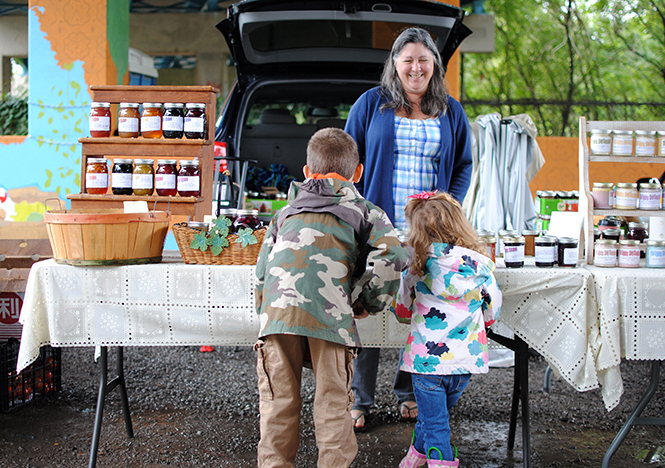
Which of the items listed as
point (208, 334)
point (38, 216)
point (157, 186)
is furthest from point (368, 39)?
point (38, 216)

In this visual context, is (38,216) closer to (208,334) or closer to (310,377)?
(310,377)

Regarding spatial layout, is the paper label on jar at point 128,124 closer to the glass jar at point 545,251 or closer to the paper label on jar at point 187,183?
the paper label on jar at point 187,183

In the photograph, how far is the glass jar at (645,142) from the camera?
8.58ft

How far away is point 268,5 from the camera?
11.4ft

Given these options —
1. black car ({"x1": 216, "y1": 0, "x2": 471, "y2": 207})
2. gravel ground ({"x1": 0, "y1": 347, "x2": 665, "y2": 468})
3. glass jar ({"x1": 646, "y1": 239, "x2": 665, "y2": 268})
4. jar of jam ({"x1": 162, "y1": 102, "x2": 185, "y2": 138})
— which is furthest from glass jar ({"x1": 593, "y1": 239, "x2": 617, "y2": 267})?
jar of jam ({"x1": 162, "y1": 102, "x2": 185, "y2": 138})

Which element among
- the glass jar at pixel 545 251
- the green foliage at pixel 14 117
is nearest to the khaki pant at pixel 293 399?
the glass jar at pixel 545 251

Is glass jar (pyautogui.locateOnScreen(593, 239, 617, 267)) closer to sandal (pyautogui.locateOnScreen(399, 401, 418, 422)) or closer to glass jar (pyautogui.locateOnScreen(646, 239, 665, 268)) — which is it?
glass jar (pyautogui.locateOnScreen(646, 239, 665, 268))

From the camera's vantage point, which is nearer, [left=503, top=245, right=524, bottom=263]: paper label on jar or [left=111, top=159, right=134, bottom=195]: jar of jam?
[left=503, top=245, right=524, bottom=263]: paper label on jar

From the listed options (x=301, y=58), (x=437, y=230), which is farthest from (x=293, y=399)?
(x=301, y=58)

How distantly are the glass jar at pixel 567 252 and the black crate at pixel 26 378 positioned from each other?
2.69 meters

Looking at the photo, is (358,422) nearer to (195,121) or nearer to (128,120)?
(195,121)

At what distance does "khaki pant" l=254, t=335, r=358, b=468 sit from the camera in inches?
78.6

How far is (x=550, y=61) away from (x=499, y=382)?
9.12 metres

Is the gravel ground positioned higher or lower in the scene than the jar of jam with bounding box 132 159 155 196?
lower
